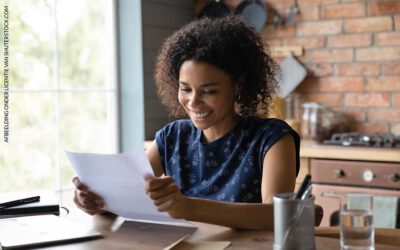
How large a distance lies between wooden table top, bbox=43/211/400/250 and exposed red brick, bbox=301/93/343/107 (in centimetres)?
210

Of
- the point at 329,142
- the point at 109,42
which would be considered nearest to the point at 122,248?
the point at 329,142

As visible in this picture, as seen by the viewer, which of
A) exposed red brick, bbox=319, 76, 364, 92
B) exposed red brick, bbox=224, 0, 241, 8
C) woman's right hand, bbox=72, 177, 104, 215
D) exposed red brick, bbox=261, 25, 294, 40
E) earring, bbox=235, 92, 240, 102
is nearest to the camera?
woman's right hand, bbox=72, 177, 104, 215

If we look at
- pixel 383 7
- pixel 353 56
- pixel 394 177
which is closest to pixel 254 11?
pixel 353 56

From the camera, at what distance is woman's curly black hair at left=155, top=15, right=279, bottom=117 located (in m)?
1.89

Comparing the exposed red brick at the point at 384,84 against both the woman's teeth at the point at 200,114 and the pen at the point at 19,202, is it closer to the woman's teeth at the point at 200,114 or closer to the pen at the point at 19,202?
A: the woman's teeth at the point at 200,114

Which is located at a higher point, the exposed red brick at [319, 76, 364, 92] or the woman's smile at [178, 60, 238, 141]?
the exposed red brick at [319, 76, 364, 92]

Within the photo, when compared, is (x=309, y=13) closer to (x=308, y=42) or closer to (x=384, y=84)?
(x=308, y=42)

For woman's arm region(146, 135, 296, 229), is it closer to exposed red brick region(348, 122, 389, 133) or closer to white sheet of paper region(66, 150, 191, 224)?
white sheet of paper region(66, 150, 191, 224)

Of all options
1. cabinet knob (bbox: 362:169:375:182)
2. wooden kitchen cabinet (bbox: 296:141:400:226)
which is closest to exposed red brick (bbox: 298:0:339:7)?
wooden kitchen cabinet (bbox: 296:141:400:226)

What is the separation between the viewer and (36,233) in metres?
1.50

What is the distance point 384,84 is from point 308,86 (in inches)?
18.4

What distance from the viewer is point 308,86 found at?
374 centimetres

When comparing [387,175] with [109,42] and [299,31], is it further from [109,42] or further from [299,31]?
[109,42]

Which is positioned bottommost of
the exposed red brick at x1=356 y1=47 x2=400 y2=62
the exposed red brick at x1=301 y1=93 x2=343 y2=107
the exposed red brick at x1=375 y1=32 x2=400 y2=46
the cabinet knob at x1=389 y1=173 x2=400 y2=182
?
the cabinet knob at x1=389 y1=173 x2=400 y2=182
